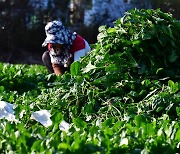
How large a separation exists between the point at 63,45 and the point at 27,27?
13858mm

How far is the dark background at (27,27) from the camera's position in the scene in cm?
1983

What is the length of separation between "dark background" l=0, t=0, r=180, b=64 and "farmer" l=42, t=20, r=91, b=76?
41.7ft

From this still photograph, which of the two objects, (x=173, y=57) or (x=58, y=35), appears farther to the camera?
(x=58, y=35)

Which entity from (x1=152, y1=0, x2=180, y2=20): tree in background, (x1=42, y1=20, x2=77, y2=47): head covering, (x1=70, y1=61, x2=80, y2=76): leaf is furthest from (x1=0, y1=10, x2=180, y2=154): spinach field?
(x1=152, y1=0, x2=180, y2=20): tree in background

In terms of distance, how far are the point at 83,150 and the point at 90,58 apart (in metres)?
2.03

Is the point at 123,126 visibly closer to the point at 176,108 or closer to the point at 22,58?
the point at 176,108

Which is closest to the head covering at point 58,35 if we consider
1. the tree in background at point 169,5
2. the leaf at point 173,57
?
the leaf at point 173,57

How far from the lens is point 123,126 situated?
310 cm

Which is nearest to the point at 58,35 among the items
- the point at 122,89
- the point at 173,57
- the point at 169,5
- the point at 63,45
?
the point at 63,45

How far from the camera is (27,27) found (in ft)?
66.4

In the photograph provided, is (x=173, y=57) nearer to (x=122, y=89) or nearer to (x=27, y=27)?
(x=122, y=89)

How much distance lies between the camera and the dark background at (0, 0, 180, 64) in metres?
19.8

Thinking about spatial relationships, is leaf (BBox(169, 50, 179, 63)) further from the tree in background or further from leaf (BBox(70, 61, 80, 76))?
the tree in background

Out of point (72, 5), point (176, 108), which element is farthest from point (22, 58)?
point (176, 108)
